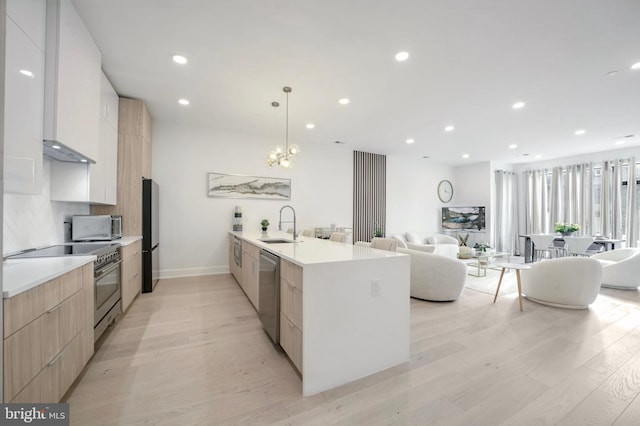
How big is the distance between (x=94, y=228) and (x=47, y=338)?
2.09m

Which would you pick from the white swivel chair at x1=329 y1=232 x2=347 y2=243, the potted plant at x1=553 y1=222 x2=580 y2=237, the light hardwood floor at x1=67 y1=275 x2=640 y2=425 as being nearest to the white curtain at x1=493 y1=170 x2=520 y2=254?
the potted plant at x1=553 y1=222 x2=580 y2=237

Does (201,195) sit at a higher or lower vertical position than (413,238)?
higher

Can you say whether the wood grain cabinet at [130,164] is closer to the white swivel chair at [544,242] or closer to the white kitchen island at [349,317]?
the white kitchen island at [349,317]

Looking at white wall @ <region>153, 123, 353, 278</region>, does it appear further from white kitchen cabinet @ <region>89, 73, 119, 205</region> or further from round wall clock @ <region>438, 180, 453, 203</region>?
round wall clock @ <region>438, 180, 453, 203</region>

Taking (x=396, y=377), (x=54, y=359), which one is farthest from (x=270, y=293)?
(x=54, y=359)

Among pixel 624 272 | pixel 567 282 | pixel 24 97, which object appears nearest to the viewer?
pixel 24 97

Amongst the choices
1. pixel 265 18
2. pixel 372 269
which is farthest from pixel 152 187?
pixel 372 269

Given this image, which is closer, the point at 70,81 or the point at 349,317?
the point at 349,317

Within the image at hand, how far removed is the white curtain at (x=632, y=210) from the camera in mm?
5969

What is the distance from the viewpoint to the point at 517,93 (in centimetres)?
359

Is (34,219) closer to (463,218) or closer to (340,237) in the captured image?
(340,237)

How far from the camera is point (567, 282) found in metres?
3.33

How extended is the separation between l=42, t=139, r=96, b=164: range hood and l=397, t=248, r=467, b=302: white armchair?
3824 mm

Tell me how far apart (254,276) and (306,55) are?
2603mm
